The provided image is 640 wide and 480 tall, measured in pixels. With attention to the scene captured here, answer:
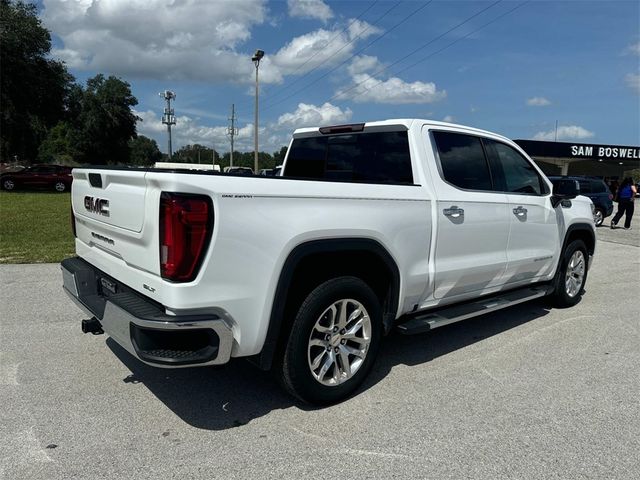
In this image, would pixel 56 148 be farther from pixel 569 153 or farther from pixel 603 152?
pixel 603 152

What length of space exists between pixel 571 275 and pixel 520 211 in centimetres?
180

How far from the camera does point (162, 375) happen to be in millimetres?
3867

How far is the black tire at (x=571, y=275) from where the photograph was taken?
5.85 metres

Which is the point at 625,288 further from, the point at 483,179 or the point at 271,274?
the point at 271,274

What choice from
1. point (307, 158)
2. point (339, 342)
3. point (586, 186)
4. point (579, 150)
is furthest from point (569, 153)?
point (339, 342)

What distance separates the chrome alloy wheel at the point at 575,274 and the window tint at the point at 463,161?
7.03 ft

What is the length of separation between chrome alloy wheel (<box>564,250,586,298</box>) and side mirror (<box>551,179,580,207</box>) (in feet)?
3.22

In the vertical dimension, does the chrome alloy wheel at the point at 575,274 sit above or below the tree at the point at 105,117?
below

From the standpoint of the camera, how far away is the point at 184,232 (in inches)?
104

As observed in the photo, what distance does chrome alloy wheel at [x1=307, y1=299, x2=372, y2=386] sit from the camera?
334cm

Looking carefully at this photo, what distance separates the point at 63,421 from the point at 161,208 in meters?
1.52

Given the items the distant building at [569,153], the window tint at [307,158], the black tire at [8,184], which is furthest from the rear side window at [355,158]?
the distant building at [569,153]

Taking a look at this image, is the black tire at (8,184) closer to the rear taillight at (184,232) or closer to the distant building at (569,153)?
the rear taillight at (184,232)

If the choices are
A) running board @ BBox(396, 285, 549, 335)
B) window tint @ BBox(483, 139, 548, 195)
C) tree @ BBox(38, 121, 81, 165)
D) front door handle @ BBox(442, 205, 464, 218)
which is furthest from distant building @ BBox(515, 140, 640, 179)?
tree @ BBox(38, 121, 81, 165)
